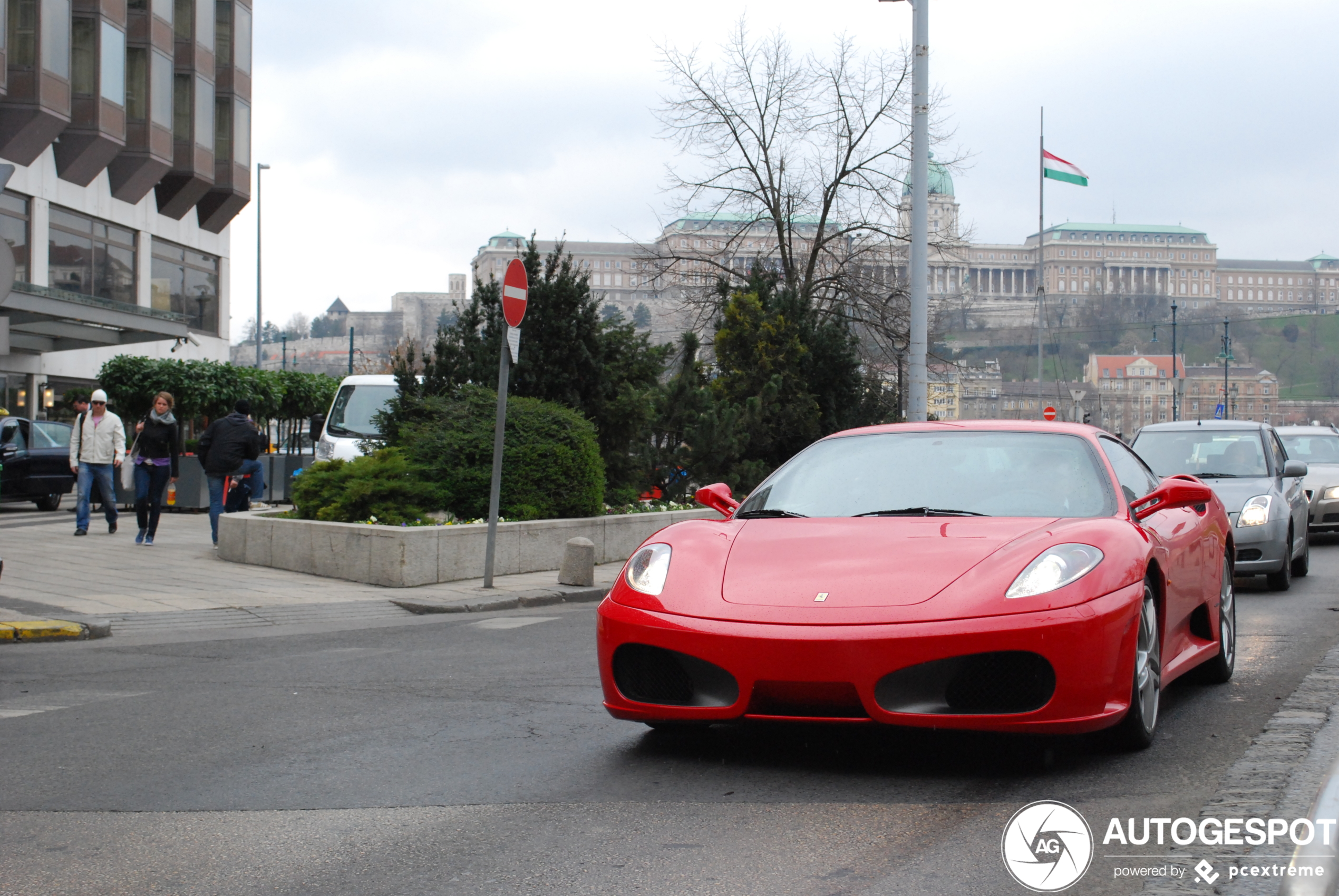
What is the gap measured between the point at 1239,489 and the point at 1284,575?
0.84 meters

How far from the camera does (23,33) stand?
3275 cm

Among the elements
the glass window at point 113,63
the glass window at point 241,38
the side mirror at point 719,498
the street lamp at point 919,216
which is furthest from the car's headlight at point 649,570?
the glass window at point 241,38

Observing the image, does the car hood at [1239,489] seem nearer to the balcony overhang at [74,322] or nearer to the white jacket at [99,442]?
the white jacket at [99,442]

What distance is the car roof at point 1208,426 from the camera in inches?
496

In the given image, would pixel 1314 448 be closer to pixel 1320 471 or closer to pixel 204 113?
pixel 1320 471

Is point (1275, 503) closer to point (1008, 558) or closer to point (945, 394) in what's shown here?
point (1008, 558)

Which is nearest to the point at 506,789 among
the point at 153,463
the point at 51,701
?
the point at 51,701

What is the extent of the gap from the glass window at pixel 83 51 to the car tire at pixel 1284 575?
3365cm

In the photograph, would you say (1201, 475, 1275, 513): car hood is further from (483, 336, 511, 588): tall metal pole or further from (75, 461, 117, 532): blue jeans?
(75, 461, 117, 532): blue jeans

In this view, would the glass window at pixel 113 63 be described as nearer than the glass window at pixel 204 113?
Yes

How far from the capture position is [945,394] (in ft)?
150

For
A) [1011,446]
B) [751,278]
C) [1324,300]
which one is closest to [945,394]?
[751,278]

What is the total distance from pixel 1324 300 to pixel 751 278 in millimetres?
193548

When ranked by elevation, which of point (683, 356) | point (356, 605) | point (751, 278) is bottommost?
point (356, 605)
